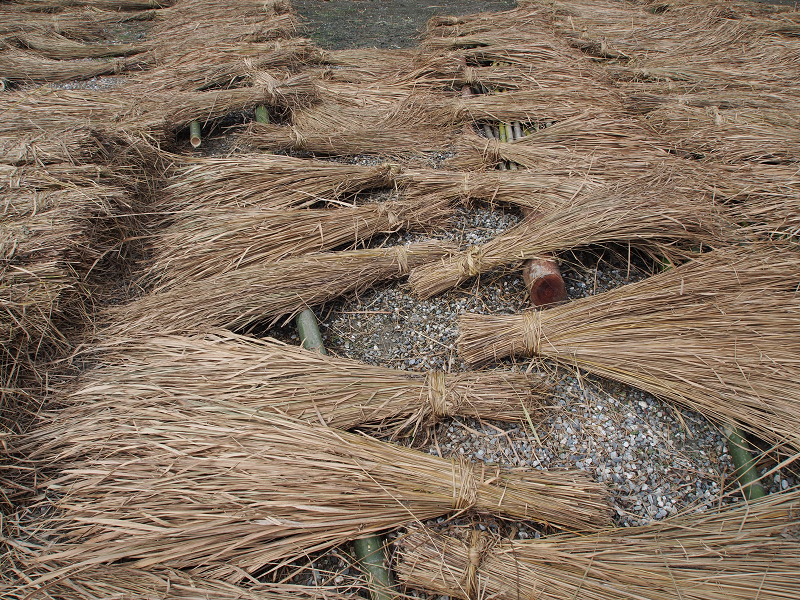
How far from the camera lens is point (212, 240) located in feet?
8.62

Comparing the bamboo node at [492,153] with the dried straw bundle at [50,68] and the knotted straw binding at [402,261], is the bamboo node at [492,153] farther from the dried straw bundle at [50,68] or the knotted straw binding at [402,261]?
the dried straw bundle at [50,68]

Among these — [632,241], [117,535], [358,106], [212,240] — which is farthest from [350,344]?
[358,106]

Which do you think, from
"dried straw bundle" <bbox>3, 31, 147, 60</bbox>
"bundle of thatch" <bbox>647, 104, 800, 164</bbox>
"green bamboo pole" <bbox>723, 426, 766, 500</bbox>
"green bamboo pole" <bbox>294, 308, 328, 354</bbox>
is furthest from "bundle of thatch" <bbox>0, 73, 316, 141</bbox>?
"green bamboo pole" <bbox>723, 426, 766, 500</bbox>

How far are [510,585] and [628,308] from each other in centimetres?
115

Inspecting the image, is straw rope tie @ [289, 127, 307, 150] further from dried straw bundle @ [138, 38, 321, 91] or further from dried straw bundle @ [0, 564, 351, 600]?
dried straw bundle @ [0, 564, 351, 600]

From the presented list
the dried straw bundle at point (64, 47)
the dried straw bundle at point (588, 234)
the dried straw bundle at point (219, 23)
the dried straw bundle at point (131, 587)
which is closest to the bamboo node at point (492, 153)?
the dried straw bundle at point (588, 234)

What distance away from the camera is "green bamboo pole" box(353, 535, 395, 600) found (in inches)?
62.2

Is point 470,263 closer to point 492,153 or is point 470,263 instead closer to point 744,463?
point 492,153

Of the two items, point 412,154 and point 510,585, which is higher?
point 412,154

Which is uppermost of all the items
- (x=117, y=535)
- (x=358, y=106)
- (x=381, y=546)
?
(x=358, y=106)

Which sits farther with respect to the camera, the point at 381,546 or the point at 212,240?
the point at 212,240

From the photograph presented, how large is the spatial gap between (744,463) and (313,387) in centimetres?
145

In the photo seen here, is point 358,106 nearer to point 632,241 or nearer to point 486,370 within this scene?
point 632,241

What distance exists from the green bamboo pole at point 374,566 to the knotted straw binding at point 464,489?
0.85 feet
